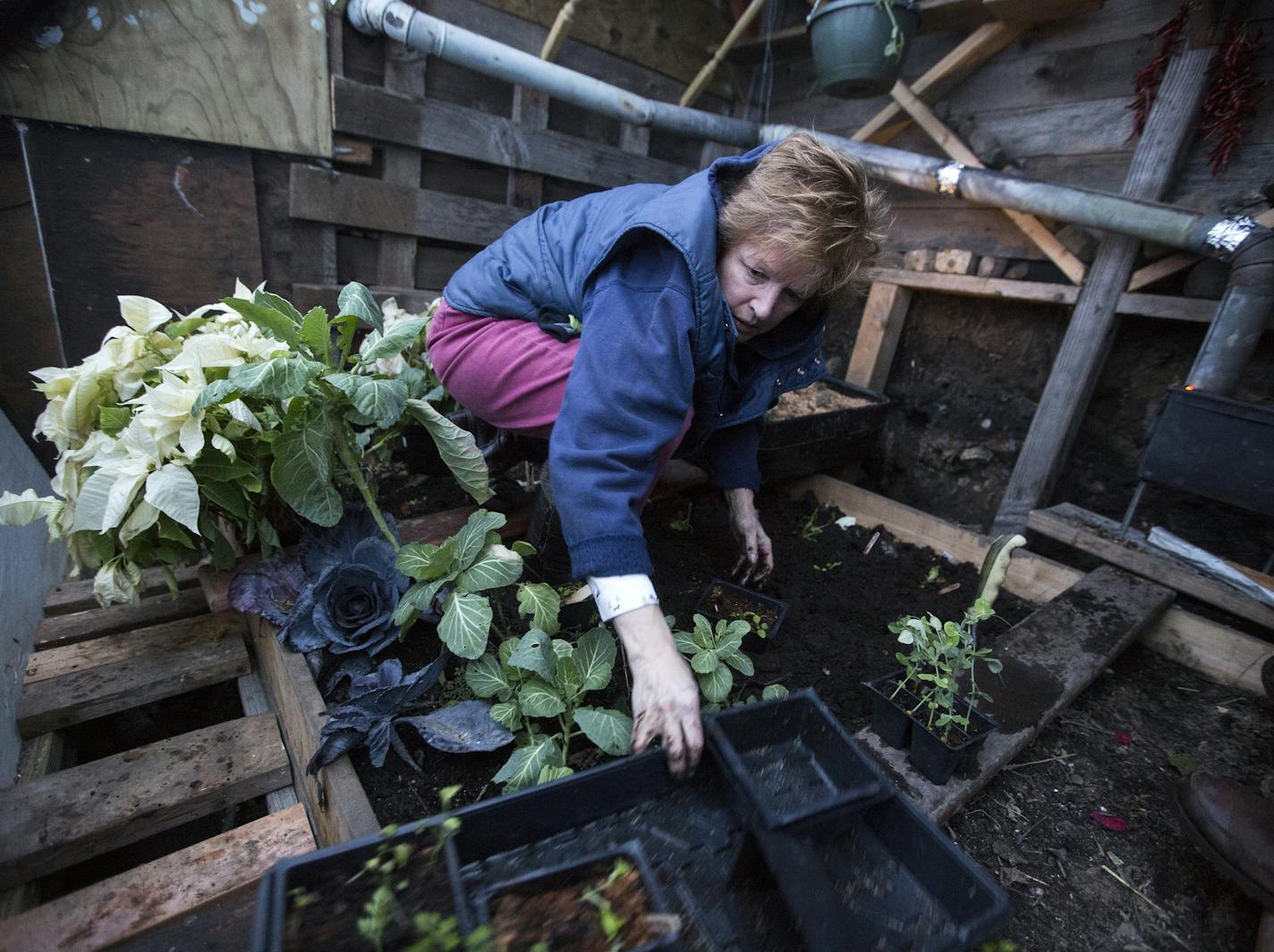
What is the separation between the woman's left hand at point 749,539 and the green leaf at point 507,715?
2.93ft

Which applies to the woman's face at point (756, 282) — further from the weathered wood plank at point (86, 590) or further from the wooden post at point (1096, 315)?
the wooden post at point (1096, 315)

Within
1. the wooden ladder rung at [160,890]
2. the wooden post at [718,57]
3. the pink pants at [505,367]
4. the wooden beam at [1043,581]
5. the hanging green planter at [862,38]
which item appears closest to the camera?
the wooden ladder rung at [160,890]

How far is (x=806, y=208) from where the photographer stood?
122cm

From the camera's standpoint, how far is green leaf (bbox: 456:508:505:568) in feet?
4.06

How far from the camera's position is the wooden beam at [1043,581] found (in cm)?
175

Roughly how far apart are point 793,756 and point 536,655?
46 centimetres

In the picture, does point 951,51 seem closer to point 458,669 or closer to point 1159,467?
point 1159,467

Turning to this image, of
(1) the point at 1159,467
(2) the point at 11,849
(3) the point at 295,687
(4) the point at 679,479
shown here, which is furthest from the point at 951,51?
(2) the point at 11,849

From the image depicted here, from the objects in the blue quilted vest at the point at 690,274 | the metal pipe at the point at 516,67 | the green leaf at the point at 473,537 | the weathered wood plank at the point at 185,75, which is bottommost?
the green leaf at the point at 473,537

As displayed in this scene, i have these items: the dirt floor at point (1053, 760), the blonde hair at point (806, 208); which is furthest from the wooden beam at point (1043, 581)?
the blonde hair at point (806, 208)

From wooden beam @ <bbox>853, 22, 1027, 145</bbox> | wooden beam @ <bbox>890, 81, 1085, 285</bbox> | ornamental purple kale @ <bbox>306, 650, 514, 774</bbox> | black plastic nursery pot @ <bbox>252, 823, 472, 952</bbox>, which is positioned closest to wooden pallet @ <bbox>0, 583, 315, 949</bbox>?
ornamental purple kale @ <bbox>306, 650, 514, 774</bbox>

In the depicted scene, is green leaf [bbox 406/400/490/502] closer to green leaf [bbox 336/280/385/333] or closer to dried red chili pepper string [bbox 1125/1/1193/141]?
green leaf [bbox 336/280/385/333]

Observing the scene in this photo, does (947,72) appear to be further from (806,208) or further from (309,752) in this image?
(309,752)

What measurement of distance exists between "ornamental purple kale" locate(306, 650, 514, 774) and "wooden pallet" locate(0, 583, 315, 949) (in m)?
0.19
